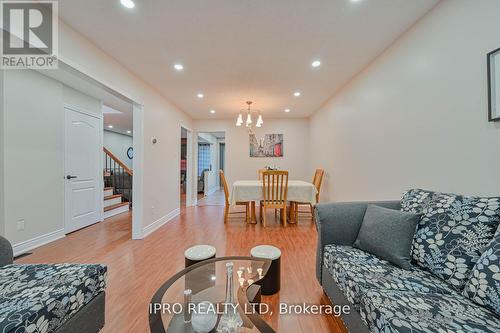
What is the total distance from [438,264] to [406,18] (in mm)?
2121

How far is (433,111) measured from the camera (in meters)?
1.78

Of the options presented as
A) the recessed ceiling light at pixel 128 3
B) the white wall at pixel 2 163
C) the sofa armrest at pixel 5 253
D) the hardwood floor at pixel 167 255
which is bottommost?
the hardwood floor at pixel 167 255

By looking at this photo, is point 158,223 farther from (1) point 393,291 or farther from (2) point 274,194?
(1) point 393,291

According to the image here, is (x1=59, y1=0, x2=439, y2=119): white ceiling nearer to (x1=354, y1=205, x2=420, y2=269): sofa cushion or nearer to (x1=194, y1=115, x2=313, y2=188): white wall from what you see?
(x1=354, y1=205, x2=420, y2=269): sofa cushion

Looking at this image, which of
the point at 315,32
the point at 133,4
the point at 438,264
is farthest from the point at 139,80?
the point at 438,264

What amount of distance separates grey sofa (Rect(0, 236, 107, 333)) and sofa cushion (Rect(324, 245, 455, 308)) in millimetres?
1538

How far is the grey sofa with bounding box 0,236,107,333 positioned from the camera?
0.89 m

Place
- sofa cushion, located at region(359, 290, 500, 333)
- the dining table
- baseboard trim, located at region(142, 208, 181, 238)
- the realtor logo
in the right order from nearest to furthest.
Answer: sofa cushion, located at region(359, 290, 500, 333)
the realtor logo
baseboard trim, located at region(142, 208, 181, 238)
the dining table

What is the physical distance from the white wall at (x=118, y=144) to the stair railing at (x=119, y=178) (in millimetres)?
2506

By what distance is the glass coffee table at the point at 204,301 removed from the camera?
901mm

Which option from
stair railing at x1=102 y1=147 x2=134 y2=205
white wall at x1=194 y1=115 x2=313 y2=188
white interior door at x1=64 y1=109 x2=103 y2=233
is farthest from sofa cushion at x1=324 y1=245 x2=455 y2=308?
stair railing at x1=102 y1=147 x2=134 y2=205

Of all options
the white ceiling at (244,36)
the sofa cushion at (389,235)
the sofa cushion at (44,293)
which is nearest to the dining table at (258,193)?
the white ceiling at (244,36)

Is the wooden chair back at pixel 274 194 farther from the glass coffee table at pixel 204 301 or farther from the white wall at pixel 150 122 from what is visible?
the glass coffee table at pixel 204 301

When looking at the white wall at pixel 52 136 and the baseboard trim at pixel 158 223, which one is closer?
the white wall at pixel 52 136
